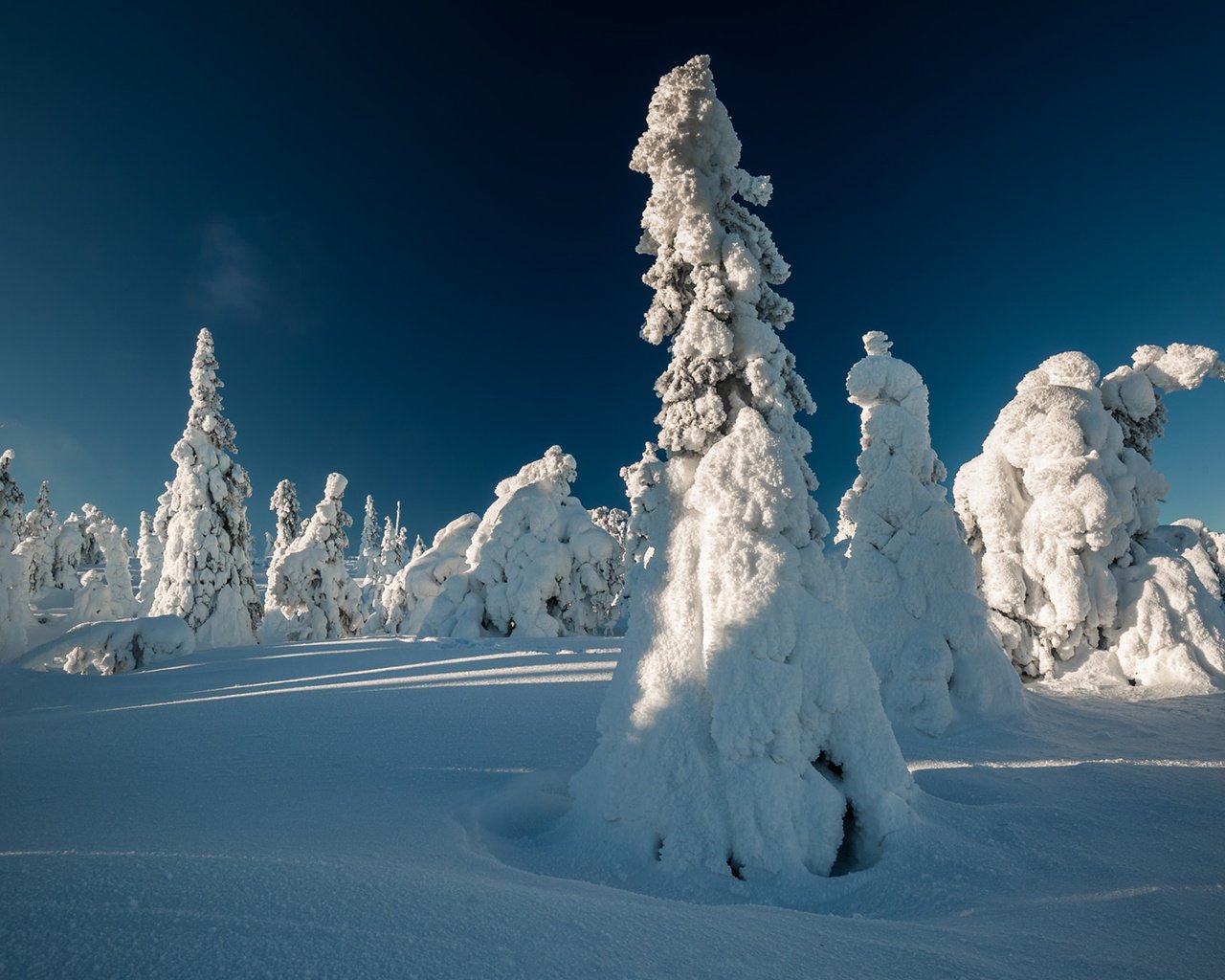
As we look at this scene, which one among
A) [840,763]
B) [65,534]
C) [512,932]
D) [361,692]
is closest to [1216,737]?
[840,763]

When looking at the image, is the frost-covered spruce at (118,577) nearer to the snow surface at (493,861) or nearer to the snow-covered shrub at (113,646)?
the snow-covered shrub at (113,646)

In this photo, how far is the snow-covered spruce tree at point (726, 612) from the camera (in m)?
4.89

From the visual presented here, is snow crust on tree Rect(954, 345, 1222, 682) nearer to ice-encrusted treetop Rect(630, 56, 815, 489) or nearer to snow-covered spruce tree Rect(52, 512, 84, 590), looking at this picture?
ice-encrusted treetop Rect(630, 56, 815, 489)

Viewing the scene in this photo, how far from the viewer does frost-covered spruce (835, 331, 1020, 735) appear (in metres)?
9.70

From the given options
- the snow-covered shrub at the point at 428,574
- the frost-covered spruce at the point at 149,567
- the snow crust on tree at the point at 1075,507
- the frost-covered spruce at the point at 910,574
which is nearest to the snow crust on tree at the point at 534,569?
the snow-covered shrub at the point at 428,574

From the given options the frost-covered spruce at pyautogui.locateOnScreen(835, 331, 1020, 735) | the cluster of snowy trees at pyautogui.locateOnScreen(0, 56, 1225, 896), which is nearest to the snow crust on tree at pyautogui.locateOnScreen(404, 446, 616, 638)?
the cluster of snowy trees at pyautogui.locateOnScreen(0, 56, 1225, 896)

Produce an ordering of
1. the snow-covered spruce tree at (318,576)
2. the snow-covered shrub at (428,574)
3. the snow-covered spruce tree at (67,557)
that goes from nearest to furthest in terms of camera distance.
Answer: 1. the snow-covered shrub at (428,574)
2. the snow-covered spruce tree at (318,576)
3. the snow-covered spruce tree at (67,557)

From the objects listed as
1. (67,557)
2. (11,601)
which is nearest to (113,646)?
(11,601)

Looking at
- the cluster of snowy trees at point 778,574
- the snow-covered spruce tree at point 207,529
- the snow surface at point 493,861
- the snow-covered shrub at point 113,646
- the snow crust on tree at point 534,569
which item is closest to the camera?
the snow surface at point 493,861

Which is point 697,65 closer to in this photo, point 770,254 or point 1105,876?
point 770,254

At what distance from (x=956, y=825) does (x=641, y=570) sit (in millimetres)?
3669

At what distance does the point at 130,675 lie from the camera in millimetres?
14516

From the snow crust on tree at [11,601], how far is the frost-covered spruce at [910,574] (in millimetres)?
24195

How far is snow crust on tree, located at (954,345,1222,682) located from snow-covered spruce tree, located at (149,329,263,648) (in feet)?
91.2
